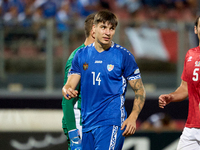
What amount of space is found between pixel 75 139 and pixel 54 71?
2.75 m

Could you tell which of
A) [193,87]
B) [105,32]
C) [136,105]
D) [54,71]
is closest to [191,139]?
[193,87]

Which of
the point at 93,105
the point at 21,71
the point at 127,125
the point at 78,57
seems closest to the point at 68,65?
the point at 78,57

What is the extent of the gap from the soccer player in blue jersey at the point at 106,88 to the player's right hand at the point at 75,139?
418mm

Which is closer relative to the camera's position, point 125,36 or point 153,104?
point 153,104

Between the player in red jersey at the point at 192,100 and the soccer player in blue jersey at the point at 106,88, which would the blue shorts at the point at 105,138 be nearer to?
the soccer player in blue jersey at the point at 106,88

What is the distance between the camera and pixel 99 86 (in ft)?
10.6

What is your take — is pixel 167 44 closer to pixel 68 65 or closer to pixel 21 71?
pixel 21 71

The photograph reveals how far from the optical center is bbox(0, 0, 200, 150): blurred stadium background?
575cm

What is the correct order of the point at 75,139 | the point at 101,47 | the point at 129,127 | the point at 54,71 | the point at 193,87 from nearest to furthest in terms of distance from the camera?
the point at 129,127, the point at 101,47, the point at 193,87, the point at 75,139, the point at 54,71

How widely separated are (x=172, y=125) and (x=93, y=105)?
317 cm

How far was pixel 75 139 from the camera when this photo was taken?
372 centimetres

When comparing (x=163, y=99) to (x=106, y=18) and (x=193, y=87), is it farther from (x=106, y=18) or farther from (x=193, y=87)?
(x=106, y=18)

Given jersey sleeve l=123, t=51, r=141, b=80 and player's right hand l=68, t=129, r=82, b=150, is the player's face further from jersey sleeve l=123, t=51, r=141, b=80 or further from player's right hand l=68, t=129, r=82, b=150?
player's right hand l=68, t=129, r=82, b=150

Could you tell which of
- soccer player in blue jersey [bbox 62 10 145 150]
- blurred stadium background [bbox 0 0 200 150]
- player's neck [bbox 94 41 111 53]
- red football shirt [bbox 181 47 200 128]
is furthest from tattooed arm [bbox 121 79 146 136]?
blurred stadium background [bbox 0 0 200 150]
